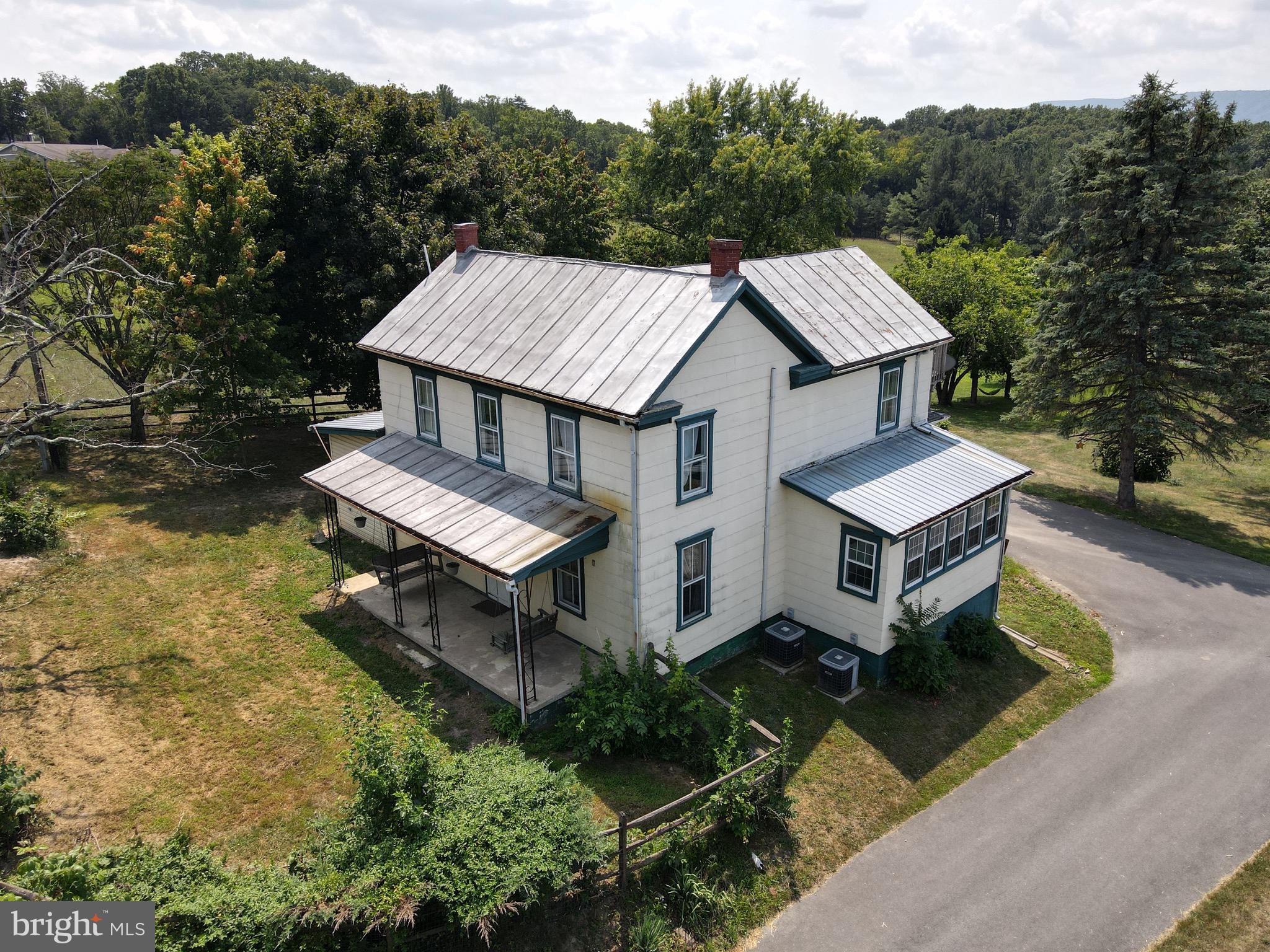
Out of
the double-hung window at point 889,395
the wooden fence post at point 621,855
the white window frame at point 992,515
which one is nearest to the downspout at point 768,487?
the double-hung window at point 889,395

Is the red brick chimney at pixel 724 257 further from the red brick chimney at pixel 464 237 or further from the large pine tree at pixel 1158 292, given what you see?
the large pine tree at pixel 1158 292

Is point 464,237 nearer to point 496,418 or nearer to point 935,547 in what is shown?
point 496,418

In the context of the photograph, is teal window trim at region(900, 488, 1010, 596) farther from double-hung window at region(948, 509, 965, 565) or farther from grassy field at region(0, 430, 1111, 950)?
grassy field at region(0, 430, 1111, 950)

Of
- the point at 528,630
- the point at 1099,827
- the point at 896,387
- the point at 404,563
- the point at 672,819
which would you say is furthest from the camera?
the point at 896,387

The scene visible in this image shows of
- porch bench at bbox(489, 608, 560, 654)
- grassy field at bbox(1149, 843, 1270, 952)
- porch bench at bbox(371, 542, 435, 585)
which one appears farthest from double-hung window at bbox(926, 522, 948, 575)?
porch bench at bbox(371, 542, 435, 585)

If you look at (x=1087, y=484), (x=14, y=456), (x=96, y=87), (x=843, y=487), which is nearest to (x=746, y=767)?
(x=843, y=487)

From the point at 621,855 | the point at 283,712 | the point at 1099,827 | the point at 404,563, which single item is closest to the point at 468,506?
the point at 404,563
